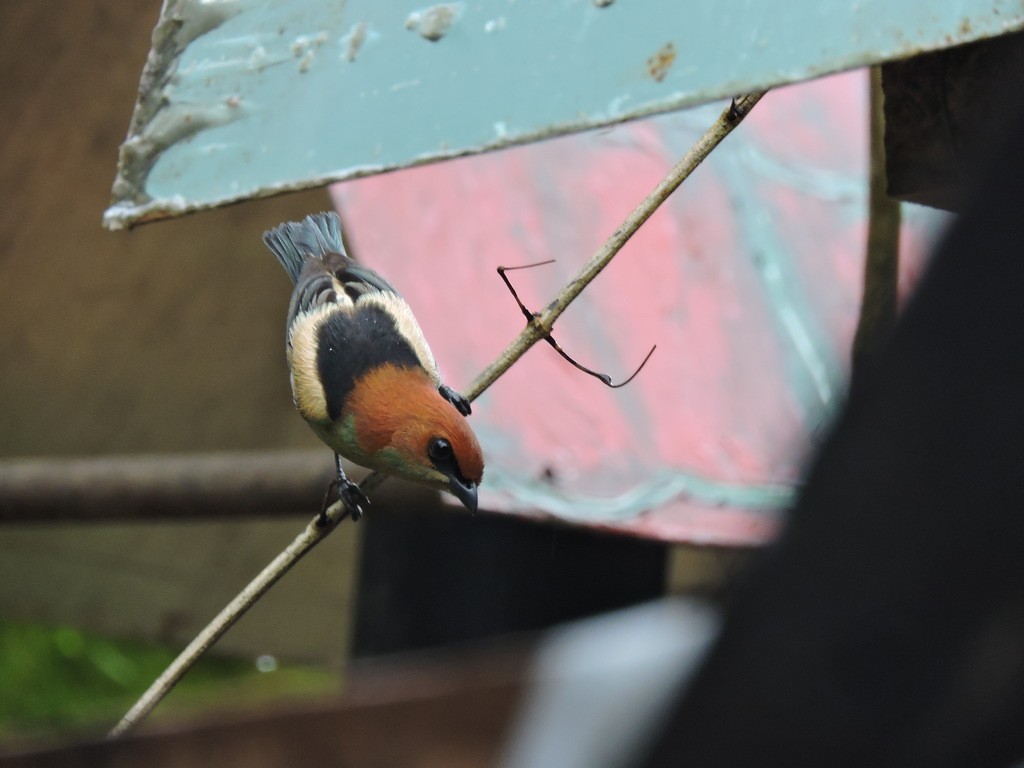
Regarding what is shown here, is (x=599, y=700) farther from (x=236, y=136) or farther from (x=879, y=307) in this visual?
(x=879, y=307)

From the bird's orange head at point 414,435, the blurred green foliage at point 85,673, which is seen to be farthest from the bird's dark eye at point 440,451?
the blurred green foliage at point 85,673

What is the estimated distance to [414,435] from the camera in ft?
8.67

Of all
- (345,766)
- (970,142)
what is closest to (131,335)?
(970,142)

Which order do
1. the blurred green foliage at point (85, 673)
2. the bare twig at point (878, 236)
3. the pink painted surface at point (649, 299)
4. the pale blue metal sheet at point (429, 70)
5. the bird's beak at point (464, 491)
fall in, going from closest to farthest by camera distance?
the pale blue metal sheet at point (429, 70) < the bird's beak at point (464, 491) < the bare twig at point (878, 236) < the pink painted surface at point (649, 299) < the blurred green foliage at point (85, 673)

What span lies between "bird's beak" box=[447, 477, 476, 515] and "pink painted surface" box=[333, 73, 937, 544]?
287mm

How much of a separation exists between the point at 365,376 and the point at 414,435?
0.89ft

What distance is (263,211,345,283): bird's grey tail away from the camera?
10.4 feet

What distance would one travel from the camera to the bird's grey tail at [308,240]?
3162 mm

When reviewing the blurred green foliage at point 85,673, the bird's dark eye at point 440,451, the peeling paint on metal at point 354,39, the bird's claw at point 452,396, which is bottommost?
the blurred green foliage at point 85,673

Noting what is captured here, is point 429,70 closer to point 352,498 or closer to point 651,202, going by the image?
point 651,202

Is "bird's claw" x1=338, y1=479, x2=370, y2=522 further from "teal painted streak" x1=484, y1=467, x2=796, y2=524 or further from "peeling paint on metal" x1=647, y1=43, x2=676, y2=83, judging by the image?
"peeling paint on metal" x1=647, y1=43, x2=676, y2=83

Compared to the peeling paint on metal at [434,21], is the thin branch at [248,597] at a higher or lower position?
lower

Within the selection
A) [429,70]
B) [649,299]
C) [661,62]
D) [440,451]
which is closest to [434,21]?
[429,70]

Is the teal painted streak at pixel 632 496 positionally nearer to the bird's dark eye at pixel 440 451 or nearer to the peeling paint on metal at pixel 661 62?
the bird's dark eye at pixel 440 451
